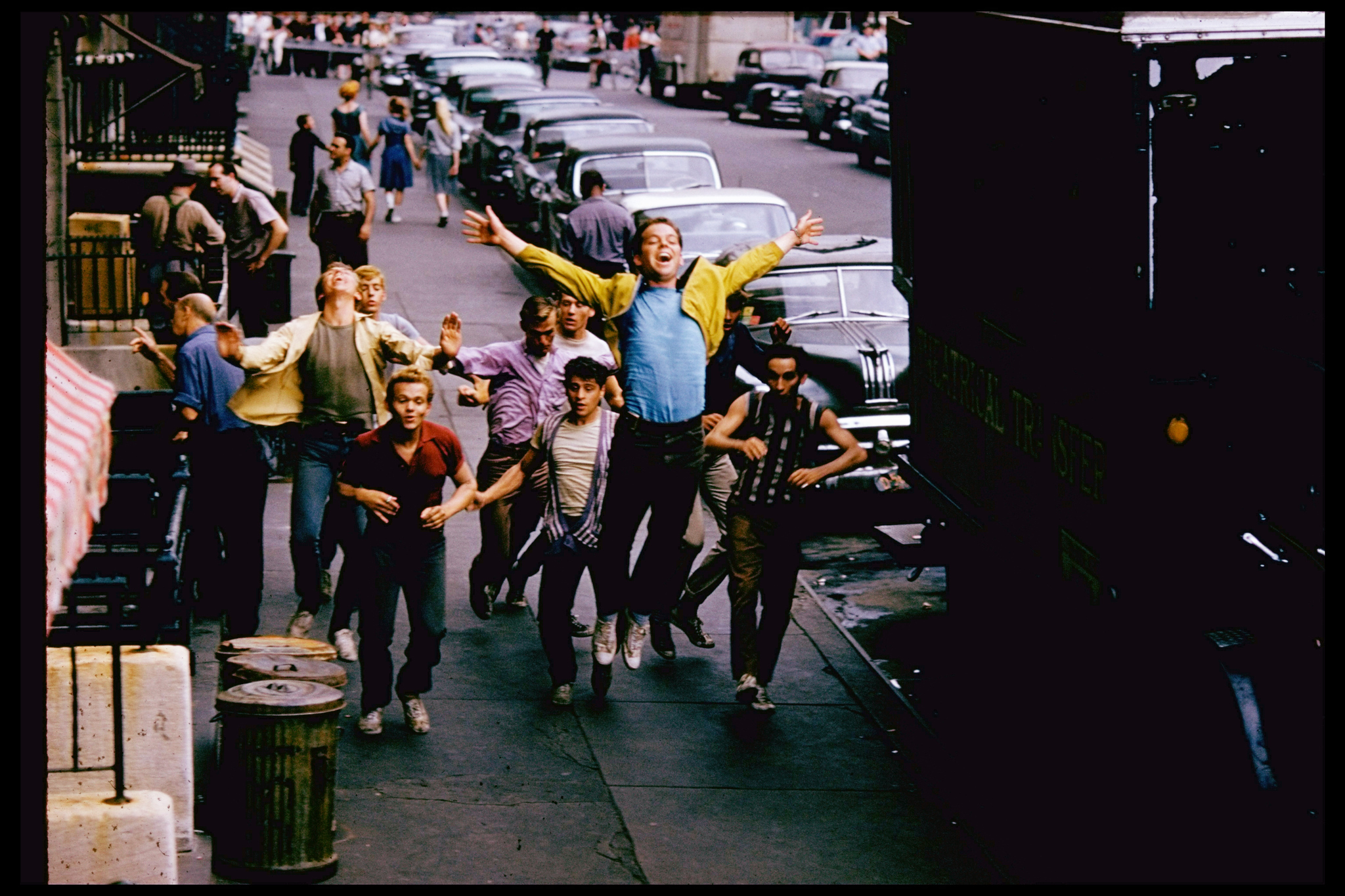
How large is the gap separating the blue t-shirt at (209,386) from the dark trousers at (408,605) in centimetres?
178

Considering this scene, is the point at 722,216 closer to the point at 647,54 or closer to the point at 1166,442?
the point at 1166,442

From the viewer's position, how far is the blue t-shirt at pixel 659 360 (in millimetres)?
8000

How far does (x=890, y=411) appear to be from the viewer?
39.9 ft

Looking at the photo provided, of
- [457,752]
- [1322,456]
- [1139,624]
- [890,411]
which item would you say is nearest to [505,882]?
[457,752]

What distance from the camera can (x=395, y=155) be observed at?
85.4 ft

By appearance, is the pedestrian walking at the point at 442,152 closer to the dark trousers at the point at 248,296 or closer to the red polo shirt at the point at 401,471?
the dark trousers at the point at 248,296

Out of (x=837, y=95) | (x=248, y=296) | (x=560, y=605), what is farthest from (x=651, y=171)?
(x=837, y=95)

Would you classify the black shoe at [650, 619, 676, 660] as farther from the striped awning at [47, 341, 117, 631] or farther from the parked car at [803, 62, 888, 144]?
the parked car at [803, 62, 888, 144]

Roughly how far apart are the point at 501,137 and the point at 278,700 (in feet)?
72.8

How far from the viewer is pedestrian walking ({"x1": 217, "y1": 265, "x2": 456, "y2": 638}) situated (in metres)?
9.05

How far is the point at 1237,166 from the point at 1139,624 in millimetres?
1637

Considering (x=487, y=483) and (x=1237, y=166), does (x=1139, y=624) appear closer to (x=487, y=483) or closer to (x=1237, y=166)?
(x=1237, y=166)

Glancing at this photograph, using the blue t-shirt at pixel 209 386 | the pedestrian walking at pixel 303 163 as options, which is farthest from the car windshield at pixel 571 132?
the blue t-shirt at pixel 209 386

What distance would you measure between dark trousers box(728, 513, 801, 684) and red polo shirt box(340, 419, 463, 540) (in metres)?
1.43
